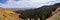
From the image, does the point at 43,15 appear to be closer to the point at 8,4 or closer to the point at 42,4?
the point at 42,4

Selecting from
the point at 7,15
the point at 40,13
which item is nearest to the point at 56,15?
the point at 40,13

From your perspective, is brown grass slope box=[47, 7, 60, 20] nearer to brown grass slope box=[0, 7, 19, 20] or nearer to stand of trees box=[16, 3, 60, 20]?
stand of trees box=[16, 3, 60, 20]

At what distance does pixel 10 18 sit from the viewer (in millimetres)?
922

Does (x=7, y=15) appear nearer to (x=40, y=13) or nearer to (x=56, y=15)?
(x=40, y=13)

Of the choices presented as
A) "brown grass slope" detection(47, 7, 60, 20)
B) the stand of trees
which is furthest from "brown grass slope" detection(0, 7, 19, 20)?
"brown grass slope" detection(47, 7, 60, 20)

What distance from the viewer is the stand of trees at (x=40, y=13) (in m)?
0.91

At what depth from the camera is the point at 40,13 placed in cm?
92

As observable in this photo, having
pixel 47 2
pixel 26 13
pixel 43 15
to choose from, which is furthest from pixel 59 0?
pixel 26 13

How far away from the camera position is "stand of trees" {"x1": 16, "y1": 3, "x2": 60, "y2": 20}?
2.97 ft

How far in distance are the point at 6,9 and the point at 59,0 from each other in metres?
0.52

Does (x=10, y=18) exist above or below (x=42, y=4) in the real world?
below

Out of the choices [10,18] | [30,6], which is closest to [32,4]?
[30,6]

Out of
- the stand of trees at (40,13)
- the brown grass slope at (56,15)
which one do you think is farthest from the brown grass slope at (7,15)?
the brown grass slope at (56,15)

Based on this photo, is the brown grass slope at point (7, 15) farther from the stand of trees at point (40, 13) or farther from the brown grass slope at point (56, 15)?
the brown grass slope at point (56, 15)
